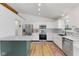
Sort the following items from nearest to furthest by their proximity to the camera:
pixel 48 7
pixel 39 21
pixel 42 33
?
pixel 48 7 < pixel 42 33 < pixel 39 21

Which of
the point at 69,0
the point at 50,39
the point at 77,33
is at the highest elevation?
the point at 69,0

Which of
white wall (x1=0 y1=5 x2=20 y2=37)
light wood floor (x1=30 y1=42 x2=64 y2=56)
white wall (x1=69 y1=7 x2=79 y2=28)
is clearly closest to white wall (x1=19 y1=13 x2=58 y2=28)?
light wood floor (x1=30 y1=42 x2=64 y2=56)

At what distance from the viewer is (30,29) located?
10727 mm

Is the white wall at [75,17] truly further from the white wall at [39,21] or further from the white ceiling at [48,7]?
the white wall at [39,21]

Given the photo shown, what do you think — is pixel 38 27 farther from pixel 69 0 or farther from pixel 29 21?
pixel 69 0

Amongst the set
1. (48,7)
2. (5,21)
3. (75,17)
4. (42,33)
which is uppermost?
(48,7)

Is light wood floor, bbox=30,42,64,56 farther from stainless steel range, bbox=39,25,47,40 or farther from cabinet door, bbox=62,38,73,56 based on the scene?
stainless steel range, bbox=39,25,47,40

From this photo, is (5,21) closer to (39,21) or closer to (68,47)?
(68,47)

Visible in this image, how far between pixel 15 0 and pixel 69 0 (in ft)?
1.73

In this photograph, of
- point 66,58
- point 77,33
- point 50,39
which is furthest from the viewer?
point 50,39

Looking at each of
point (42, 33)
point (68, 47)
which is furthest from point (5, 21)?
point (42, 33)

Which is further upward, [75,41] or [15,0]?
[15,0]

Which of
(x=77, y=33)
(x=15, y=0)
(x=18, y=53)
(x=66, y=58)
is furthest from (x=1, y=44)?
(x=77, y=33)

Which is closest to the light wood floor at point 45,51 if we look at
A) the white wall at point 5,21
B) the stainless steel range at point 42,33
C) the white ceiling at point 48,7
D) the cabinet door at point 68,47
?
the cabinet door at point 68,47
